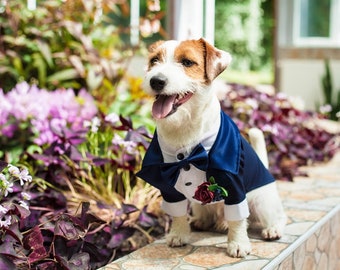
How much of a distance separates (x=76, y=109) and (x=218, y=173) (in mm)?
1692

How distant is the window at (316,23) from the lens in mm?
8977

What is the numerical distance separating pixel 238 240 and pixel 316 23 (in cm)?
743

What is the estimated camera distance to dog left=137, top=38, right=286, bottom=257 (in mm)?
2158

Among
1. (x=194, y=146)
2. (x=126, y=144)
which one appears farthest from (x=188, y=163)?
(x=126, y=144)

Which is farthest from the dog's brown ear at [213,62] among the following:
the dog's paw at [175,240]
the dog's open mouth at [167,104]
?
the dog's paw at [175,240]

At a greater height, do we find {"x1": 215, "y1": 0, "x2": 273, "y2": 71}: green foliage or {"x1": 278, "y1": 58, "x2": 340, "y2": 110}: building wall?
{"x1": 215, "y1": 0, "x2": 273, "y2": 71}: green foliage

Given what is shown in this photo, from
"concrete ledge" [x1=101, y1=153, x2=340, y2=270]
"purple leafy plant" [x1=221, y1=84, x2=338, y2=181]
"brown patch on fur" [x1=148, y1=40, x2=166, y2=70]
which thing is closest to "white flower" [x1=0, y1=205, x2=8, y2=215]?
"concrete ledge" [x1=101, y1=153, x2=340, y2=270]

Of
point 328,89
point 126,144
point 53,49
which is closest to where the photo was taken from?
point 126,144

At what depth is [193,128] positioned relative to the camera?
89.9 inches

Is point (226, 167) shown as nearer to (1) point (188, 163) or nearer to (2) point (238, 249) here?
(1) point (188, 163)

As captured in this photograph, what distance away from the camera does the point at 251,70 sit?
18609 mm

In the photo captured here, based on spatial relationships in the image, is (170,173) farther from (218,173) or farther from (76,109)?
(76,109)

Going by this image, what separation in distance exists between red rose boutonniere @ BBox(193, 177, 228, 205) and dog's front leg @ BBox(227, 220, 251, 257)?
19 centimetres

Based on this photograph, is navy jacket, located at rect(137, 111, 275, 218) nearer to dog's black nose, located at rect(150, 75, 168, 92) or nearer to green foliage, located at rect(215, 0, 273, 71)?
dog's black nose, located at rect(150, 75, 168, 92)
